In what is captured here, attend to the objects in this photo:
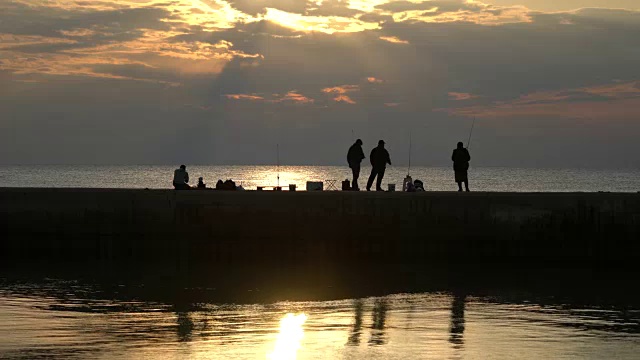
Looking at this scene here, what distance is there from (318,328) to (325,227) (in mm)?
9018

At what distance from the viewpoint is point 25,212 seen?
22.8m

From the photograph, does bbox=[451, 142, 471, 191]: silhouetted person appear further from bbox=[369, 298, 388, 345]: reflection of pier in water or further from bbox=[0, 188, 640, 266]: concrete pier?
bbox=[369, 298, 388, 345]: reflection of pier in water

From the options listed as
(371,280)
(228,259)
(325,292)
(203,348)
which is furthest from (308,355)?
(228,259)

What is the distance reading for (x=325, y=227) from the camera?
2250 cm

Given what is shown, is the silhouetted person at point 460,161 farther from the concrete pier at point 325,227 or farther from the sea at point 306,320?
the sea at point 306,320

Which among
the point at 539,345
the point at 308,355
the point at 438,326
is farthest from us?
the point at 438,326

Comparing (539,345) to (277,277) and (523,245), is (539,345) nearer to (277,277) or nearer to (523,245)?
→ (277,277)

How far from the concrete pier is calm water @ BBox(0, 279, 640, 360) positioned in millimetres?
5160

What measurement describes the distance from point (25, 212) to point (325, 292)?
9152 millimetres

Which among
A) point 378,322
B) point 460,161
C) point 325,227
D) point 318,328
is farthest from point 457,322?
point 460,161

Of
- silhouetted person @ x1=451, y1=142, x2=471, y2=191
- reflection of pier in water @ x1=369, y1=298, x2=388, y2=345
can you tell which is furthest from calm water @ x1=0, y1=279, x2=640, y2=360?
silhouetted person @ x1=451, y1=142, x2=471, y2=191

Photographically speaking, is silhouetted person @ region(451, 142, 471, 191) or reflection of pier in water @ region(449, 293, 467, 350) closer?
reflection of pier in water @ region(449, 293, 467, 350)

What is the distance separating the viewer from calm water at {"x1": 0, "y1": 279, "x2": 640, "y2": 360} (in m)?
11.8

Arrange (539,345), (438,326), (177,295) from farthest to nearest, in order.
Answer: (177,295) < (438,326) < (539,345)
